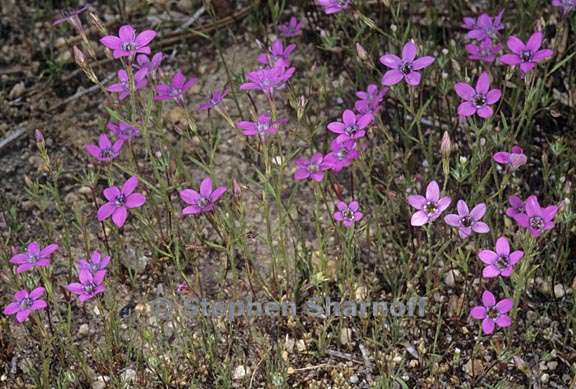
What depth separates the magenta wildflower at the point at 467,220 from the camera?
99.7 inches

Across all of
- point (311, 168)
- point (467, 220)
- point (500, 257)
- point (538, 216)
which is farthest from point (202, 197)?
point (538, 216)

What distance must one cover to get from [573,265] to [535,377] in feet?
1.77

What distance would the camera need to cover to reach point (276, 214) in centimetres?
333

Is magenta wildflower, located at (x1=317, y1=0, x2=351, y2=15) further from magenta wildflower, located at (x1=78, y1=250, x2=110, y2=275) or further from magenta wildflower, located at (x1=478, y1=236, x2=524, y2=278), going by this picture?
magenta wildflower, located at (x1=78, y1=250, x2=110, y2=275)

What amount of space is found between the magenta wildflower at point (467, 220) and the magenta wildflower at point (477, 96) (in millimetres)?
352

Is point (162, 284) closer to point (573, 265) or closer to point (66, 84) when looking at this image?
point (66, 84)

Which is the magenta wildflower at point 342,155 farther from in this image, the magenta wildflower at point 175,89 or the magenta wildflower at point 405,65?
the magenta wildflower at point 175,89

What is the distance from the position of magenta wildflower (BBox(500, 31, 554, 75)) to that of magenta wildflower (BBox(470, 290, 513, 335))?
2.58ft

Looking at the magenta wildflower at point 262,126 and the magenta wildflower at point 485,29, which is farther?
the magenta wildflower at point 485,29

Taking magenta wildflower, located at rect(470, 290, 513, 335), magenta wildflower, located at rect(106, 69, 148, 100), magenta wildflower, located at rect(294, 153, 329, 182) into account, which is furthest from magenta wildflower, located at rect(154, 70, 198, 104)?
magenta wildflower, located at rect(470, 290, 513, 335)

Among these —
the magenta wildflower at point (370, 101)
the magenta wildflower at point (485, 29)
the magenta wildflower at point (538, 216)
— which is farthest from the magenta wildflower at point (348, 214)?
the magenta wildflower at point (485, 29)

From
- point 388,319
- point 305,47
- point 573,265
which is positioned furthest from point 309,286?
point 305,47

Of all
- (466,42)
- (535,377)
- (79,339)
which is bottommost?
(535,377)

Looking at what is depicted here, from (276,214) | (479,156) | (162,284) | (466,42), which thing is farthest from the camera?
(466,42)
